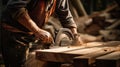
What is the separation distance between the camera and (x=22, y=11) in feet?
13.1

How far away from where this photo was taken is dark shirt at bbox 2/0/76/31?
402 centimetres

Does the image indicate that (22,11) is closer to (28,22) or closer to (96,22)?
(28,22)

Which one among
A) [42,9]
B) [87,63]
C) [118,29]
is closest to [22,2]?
[42,9]

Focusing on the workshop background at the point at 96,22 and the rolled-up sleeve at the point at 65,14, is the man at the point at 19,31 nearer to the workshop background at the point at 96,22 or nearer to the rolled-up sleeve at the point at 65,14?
the rolled-up sleeve at the point at 65,14

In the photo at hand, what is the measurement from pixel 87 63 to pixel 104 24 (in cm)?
969

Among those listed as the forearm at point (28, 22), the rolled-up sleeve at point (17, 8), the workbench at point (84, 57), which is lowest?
the workbench at point (84, 57)

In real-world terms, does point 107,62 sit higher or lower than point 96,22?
higher

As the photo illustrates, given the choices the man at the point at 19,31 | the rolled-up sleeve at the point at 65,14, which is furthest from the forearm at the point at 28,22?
the rolled-up sleeve at the point at 65,14

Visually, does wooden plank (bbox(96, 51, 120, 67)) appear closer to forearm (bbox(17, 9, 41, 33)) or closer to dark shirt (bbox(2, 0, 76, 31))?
forearm (bbox(17, 9, 41, 33))

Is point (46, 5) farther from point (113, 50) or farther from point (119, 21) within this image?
point (119, 21)

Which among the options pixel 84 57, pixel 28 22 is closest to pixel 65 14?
pixel 28 22

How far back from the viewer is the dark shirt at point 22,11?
4020mm

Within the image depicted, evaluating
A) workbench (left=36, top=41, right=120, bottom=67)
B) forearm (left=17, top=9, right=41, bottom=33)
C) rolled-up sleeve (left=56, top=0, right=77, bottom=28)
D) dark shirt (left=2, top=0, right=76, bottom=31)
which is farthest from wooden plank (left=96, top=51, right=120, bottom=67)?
rolled-up sleeve (left=56, top=0, right=77, bottom=28)

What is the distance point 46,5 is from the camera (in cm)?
439
